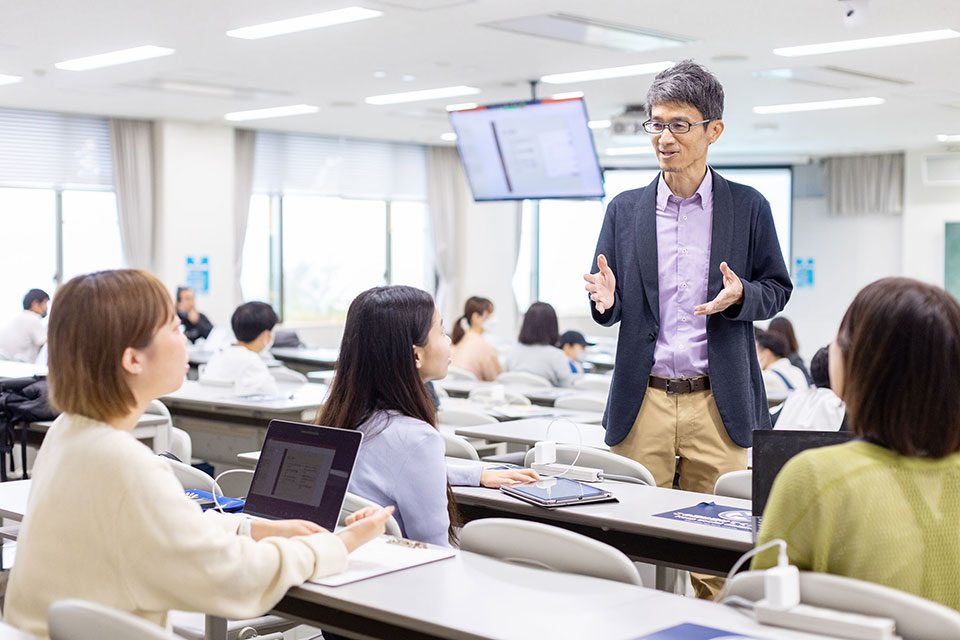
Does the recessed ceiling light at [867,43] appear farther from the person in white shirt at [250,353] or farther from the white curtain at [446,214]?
the white curtain at [446,214]

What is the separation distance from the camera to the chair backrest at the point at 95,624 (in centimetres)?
166

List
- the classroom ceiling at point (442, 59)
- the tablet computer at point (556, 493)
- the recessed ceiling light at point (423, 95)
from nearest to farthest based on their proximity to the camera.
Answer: the tablet computer at point (556, 493) → the classroom ceiling at point (442, 59) → the recessed ceiling light at point (423, 95)

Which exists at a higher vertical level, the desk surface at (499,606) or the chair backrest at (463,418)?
the desk surface at (499,606)

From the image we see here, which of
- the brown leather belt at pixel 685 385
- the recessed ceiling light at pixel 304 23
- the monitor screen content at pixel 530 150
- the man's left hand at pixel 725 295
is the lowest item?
the brown leather belt at pixel 685 385

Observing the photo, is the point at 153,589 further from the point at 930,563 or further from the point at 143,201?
the point at 143,201

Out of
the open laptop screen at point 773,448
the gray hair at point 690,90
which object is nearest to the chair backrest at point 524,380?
the gray hair at point 690,90

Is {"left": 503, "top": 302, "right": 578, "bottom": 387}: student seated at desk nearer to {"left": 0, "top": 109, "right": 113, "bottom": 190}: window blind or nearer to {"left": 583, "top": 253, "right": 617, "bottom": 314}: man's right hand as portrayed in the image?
{"left": 583, "top": 253, "right": 617, "bottom": 314}: man's right hand

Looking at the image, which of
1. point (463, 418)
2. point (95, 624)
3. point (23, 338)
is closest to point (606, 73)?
point (463, 418)

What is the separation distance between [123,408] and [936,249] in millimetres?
14117

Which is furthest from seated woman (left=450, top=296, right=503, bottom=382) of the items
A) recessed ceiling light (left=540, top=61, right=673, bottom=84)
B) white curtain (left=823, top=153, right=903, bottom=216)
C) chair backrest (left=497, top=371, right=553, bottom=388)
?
white curtain (left=823, top=153, right=903, bottom=216)

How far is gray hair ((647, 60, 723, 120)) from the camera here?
314 centimetres

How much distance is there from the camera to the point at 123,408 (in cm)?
191

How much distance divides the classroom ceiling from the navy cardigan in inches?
131

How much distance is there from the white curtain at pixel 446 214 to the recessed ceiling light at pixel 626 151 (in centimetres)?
206
